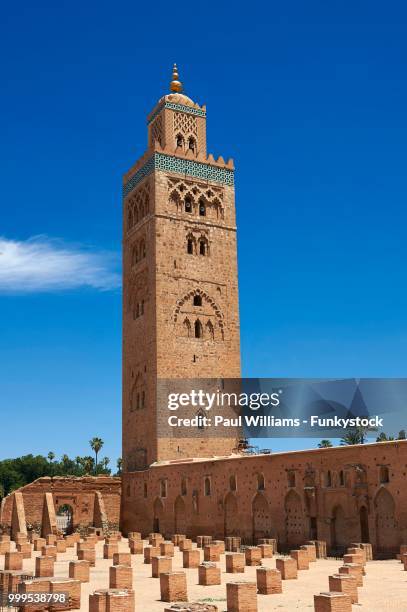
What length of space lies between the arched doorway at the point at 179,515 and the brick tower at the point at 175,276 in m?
2.75

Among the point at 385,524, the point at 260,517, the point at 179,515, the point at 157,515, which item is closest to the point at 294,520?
the point at 260,517

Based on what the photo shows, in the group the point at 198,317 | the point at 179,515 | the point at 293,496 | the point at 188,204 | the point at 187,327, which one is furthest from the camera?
the point at 188,204

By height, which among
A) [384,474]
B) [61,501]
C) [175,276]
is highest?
[175,276]

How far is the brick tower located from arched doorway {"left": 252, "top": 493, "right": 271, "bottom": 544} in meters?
8.11

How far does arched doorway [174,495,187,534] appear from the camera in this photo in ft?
105

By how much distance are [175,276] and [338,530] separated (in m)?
16.8

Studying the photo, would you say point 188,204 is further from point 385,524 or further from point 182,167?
point 385,524

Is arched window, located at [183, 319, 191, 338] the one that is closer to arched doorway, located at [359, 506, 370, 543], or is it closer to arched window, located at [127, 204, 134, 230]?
arched window, located at [127, 204, 134, 230]

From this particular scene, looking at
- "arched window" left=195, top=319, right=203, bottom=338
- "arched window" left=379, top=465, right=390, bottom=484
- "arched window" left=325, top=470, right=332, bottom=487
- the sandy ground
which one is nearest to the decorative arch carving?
"arched window" left=195, top=319, right=203, bottom=338

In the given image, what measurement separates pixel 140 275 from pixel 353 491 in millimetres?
19078

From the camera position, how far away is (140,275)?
38.7 metres

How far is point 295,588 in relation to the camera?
15.5 metres

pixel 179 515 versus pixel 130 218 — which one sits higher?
pixel 130 218

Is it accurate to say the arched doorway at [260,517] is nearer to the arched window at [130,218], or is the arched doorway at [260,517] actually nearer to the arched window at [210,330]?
the arched window at [210,330]
